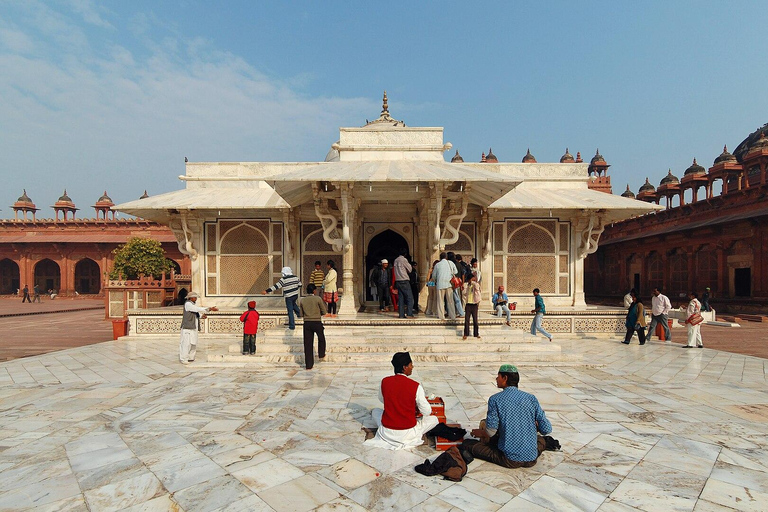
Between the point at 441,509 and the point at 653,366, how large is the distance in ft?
21.1

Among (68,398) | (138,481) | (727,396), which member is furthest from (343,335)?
(727,396)

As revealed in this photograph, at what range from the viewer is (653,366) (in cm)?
741

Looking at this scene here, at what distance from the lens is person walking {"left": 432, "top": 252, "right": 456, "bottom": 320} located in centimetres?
833

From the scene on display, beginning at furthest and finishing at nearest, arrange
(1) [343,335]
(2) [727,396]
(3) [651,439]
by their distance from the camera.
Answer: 1. (1) [343,335]
2. (2) [727,396]
3. (3) [651,439]

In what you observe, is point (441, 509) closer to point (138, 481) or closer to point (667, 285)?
point (138, 481)

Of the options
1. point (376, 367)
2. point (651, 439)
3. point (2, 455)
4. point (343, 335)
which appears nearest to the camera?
point (2, 455)

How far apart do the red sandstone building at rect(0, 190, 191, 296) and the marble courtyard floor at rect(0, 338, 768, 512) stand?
28.4m

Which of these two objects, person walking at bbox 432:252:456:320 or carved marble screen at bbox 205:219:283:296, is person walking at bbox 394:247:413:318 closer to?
person walking at bbox 432:252:456:320

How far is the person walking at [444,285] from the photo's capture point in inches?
328

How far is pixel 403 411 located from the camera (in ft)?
11.8

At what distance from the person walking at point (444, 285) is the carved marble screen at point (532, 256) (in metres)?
4.27

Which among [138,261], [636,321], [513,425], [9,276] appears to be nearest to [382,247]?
[636,321]

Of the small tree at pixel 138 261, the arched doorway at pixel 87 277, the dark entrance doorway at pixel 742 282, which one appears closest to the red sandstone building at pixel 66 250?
the arched doorway at pixel 87 277

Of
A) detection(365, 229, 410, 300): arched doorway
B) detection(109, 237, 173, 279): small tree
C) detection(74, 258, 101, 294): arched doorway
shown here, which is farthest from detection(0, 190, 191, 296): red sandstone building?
detection(365, 229, 410, 300): arched doorway
